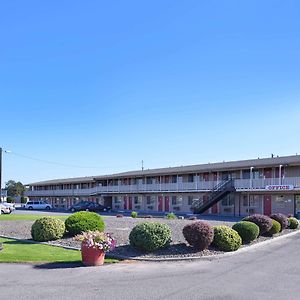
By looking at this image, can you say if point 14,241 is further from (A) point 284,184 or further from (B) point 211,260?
(A) point 284,184

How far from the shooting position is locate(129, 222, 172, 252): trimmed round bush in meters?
13.8

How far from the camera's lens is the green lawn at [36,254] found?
12789 mm

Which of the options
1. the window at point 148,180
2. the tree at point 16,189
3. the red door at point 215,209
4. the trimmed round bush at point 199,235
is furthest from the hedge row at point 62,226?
the tree at point 16,189

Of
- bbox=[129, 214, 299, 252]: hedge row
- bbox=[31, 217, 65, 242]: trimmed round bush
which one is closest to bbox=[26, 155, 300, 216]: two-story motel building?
bbox=[129, 214, 299, 252]: hedge row

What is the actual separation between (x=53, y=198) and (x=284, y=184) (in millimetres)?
55658

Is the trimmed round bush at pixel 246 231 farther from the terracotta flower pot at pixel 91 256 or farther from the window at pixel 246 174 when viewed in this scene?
the window at pixel 246 174

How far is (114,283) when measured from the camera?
9.77 metres

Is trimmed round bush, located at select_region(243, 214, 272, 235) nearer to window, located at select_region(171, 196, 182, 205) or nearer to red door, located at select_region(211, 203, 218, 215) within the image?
red door, located at select_region(211, 203, 218, 215)

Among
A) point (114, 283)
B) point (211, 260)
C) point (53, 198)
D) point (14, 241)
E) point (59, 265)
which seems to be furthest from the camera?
point (53, 198)

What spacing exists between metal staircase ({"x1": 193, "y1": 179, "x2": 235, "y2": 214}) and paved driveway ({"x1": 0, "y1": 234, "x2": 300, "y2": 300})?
31.6 m

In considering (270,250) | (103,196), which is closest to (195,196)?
→ (103,196)

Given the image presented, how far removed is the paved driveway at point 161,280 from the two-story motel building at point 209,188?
29298 millimetres

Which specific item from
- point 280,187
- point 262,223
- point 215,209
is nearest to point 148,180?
point 215,209

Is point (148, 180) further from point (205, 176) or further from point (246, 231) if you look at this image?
point (246, 231)
